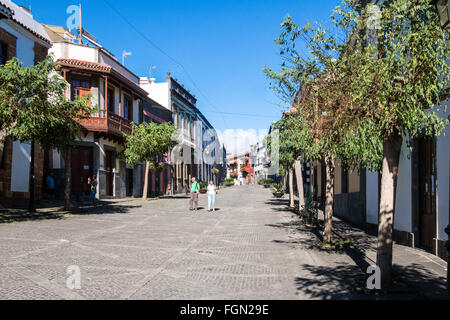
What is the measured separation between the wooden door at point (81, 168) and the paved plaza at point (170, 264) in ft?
41.6

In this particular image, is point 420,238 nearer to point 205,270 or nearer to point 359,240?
point 359,240

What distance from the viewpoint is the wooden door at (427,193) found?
29.8 feet

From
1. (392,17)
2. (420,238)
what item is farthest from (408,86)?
(420,238)

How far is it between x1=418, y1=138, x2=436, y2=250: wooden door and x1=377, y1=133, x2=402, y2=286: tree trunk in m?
3.25

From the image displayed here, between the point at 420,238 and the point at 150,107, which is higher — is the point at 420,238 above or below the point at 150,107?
below

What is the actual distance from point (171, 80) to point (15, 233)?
112 ft

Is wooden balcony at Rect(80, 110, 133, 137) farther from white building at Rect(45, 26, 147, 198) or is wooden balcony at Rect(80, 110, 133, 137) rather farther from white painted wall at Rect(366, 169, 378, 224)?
white painted wall at Rect(366, 169, 378, 224)

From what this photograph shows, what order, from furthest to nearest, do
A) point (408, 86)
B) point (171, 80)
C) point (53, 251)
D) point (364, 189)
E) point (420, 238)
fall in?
point (171, 80) → point (364, 189) → point (420, 238) → point (53, 251) → point (408, 86)

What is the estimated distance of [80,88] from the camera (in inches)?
999

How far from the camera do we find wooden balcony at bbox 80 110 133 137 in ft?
80.5

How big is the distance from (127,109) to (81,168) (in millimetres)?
7121

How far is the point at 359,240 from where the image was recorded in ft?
35.6

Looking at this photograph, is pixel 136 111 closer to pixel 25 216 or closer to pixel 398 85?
pixel 25 216

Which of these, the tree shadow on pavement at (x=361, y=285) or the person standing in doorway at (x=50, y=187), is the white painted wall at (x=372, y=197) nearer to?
the tree shadow on pavement at (x=361, y=285)
